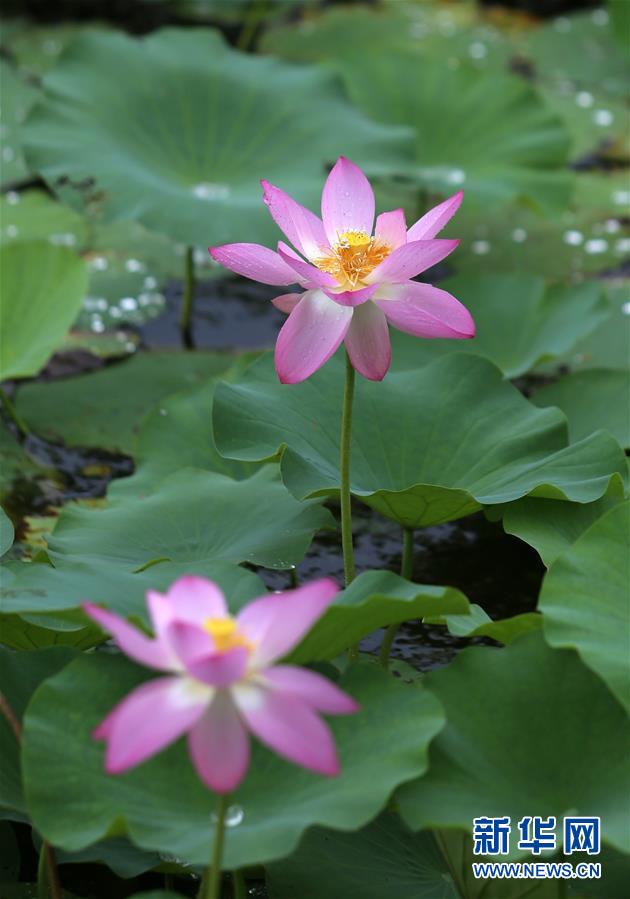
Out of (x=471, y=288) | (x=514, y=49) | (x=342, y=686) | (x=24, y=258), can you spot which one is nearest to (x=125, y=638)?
(x=342, y=686)

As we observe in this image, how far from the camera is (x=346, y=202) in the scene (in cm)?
126

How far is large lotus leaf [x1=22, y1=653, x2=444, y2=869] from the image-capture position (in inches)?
37.4

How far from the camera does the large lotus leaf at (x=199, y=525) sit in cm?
140

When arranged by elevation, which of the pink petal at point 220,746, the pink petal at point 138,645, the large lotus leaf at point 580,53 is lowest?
the pink petal at point 220,746

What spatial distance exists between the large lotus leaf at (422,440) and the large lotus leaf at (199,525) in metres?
0.08

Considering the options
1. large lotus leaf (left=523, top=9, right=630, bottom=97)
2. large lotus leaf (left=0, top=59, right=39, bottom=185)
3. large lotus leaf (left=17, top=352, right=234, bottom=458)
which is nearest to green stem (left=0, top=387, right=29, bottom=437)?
large lotus leaf (left=17, top=352, right=234, bottom=458)

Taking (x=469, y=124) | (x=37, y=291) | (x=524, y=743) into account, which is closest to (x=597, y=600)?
(x=524, y=743)

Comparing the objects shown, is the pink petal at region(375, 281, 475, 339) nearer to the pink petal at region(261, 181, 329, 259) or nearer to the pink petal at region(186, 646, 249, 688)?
the pink petal at region(261, 181, 329, 259)

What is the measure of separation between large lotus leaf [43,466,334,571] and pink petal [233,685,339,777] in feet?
1.72

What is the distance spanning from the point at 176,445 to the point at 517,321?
67cm

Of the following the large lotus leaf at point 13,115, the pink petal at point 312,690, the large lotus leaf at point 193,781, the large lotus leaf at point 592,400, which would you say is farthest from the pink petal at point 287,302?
the large lotus leaf at point 13,115

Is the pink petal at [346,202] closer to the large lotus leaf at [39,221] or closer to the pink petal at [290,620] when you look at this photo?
the pink petal at [290,620]

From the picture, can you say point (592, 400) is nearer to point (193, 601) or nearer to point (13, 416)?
point (13, 416)

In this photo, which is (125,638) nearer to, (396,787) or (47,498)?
(396,787)
